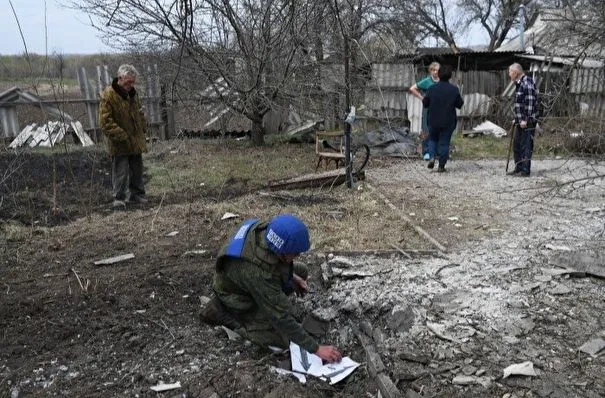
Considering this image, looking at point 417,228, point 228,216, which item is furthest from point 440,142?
point 228,216

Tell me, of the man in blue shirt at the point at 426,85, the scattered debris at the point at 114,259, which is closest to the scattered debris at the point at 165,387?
the scattered debris at the point at 114,259

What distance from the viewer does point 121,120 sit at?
6688 millimetres

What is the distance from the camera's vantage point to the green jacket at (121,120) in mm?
6551

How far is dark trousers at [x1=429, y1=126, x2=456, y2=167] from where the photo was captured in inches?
342

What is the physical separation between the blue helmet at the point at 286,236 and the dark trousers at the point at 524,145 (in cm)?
591

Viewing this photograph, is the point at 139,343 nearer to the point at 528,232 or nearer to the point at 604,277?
the point at 604,277

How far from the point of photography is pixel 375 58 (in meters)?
13.9

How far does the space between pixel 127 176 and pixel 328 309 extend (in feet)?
13.8

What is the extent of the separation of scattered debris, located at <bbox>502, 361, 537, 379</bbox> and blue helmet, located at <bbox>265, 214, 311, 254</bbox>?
151 centimetres

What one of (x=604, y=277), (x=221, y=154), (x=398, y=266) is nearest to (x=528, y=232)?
(x=604, y=277)

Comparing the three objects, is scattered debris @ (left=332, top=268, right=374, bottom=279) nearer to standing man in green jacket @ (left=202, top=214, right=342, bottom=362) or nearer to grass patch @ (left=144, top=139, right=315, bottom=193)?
standing man in green jacket @ (left=202, top=214, right=342, bottom=362)

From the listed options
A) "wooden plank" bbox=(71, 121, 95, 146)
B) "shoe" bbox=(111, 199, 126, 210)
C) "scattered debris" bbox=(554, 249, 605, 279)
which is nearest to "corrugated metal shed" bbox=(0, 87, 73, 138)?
"wooden plank" bbox=(71, 121, 95, 146)

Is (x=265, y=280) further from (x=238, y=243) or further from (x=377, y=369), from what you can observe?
(x=377, y=369)

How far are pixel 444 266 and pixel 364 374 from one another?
5.95 ft
